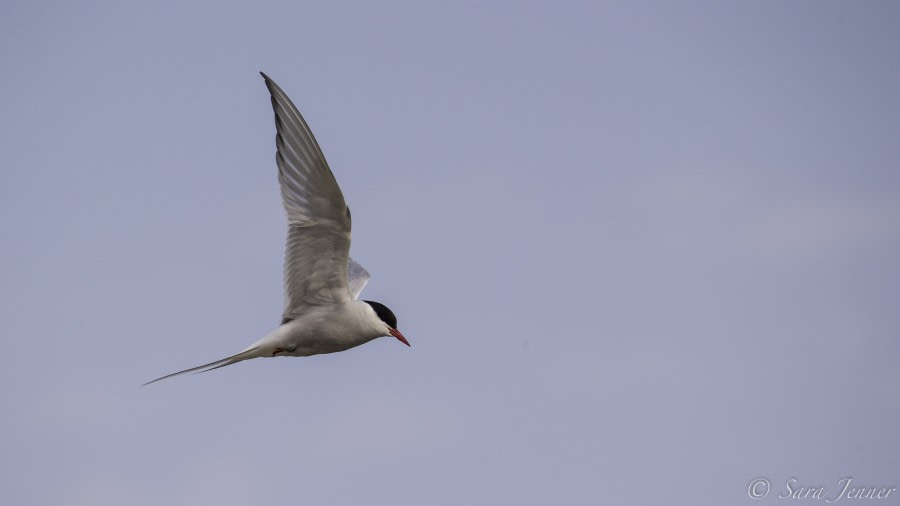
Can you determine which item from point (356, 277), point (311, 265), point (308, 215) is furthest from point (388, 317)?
point (356, 277)

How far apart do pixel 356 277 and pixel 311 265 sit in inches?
98.9

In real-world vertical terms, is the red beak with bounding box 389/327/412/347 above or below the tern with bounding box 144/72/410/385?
below

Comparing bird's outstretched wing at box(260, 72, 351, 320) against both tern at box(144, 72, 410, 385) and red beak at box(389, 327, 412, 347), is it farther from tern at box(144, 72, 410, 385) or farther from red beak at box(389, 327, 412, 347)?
red beak at box(389, 327, 412, 347)

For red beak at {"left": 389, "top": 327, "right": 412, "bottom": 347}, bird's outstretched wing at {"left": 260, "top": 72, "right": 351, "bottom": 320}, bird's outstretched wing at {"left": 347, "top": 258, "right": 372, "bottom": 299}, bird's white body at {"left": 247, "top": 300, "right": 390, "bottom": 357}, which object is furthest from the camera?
bird's outstretched wing at {"left": 347, "top": 258, "right": 372, "bottom": 299}

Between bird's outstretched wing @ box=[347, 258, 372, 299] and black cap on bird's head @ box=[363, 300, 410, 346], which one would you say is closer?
black cap on bird's head @ box=[363, 300, 410, 346]

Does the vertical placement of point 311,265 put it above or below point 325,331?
above

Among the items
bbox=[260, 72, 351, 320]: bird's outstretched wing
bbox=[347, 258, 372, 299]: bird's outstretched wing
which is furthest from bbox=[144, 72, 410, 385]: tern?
bbox=[347, 258, 372, 299]: bird's outstretched wing

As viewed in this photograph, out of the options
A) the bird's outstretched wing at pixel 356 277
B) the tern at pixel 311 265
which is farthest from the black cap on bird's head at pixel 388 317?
the bird's outstretched wing at pixel 356 277

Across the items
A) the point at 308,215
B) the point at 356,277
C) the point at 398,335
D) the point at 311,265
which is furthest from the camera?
the point at 356,277

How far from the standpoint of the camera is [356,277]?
12.5 metres

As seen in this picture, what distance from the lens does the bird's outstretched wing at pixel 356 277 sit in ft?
39.5

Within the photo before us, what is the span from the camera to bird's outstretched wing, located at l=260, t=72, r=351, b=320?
9.30 m

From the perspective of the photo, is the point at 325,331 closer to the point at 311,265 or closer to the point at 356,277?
the point at 311,265

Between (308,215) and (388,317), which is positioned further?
(388,317)
